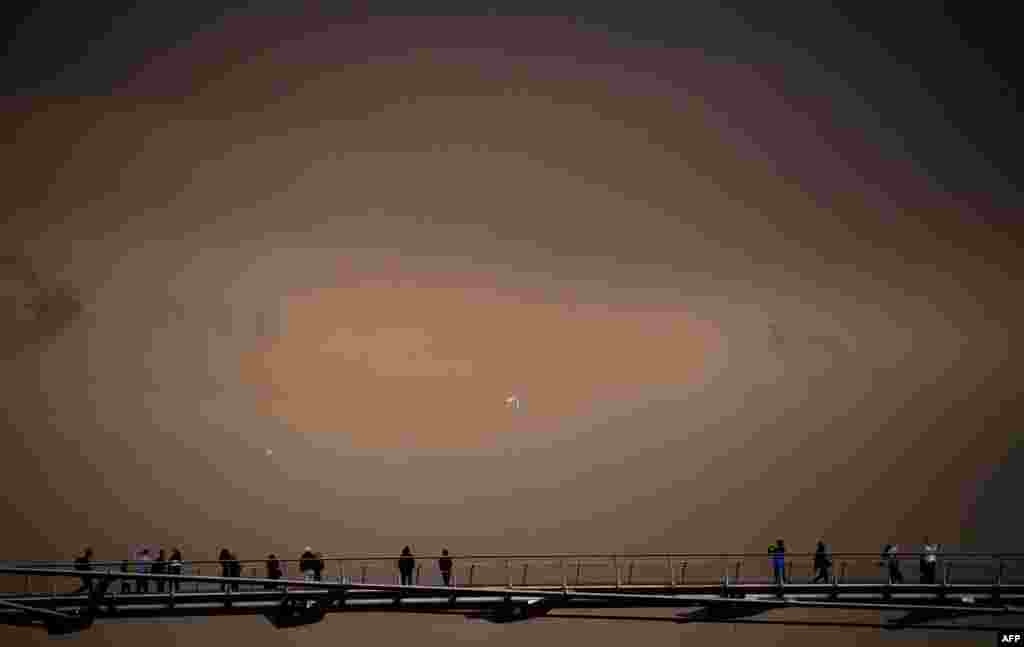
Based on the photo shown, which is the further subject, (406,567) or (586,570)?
(586,570)

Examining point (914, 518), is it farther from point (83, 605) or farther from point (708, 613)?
point (83, 605)

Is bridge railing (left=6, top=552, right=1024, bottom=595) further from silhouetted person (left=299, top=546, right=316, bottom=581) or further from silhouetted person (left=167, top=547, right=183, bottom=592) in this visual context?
silhouetted person (left=167, top=547, right=183, bottom=592)

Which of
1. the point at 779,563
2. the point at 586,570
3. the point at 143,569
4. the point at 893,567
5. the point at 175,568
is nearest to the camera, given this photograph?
the point at 893,567

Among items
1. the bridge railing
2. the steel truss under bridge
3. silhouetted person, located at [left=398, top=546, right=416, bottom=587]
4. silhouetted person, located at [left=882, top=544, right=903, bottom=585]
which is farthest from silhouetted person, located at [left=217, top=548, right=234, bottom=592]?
silhouetted person, located at [left=882, top=544, right=903, bottom=585]

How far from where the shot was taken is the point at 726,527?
3675 cm

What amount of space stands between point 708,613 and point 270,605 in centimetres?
969

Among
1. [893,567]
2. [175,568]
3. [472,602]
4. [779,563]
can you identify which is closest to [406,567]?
[472,602]

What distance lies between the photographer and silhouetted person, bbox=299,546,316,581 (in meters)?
25.5

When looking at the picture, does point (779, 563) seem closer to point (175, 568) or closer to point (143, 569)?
point (175, 568)

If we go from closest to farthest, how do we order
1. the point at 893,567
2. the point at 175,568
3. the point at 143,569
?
the point at 893,567 < the point at 175,568 < the point at 143,569

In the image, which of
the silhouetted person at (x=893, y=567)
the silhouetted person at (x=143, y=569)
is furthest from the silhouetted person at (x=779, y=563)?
the silhouetted person at (x=143, y=569)

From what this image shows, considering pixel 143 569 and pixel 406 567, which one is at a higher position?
pixel 406 567

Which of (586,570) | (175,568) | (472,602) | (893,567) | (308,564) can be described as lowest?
(472,602)

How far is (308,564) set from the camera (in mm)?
26203
